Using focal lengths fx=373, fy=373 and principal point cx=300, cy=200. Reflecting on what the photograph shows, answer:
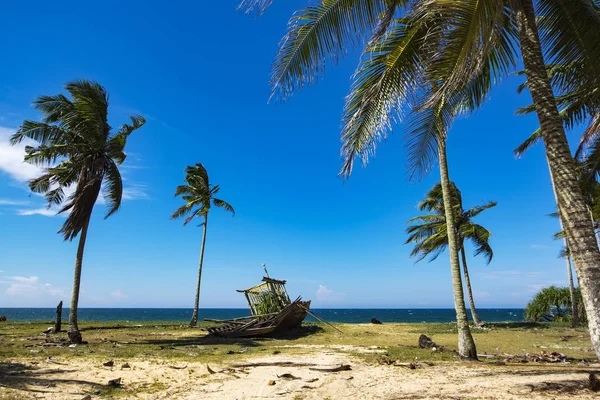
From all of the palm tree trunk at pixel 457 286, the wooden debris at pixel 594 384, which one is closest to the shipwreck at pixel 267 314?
the palm tree trunk at pixel 457 286

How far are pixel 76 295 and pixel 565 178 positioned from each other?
694 inches

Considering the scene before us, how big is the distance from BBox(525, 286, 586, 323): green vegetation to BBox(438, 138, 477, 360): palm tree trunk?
2898 cm

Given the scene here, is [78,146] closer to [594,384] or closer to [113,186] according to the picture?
[113,186]

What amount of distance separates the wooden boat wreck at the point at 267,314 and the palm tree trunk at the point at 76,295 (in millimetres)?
6680

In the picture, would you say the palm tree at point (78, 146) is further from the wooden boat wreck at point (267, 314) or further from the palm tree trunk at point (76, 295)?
the wooden boat wreck at point (267, 314)

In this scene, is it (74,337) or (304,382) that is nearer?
(304,382)

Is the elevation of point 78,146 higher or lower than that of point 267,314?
higher

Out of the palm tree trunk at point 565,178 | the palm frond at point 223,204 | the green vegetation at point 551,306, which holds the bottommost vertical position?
the green vegetation at point 551,306

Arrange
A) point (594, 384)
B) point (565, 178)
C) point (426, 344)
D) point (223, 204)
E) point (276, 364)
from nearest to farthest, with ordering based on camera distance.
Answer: point (565, 178) < point (594, 384) < point (276, 364) < point (426, 344) < point (223, 204)

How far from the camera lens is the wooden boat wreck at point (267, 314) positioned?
20250 millimetres

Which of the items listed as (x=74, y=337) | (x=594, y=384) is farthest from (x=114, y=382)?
(x=74, y=337)

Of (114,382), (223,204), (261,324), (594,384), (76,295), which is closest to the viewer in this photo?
(594,384)

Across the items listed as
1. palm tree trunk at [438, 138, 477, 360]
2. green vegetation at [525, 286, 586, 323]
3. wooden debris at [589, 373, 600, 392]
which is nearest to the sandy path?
wooden debris at [589, 373, 600, 392]

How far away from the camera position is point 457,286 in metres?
11.3
